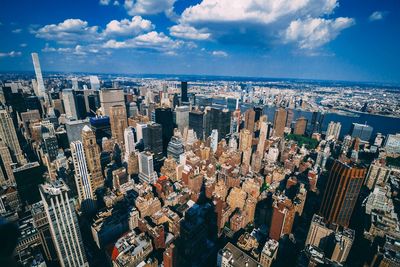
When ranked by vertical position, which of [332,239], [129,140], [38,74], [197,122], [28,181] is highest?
[38,74]

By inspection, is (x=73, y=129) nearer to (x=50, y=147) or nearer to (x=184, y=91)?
(x=50, y=147)

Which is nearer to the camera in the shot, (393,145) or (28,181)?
(28,181)

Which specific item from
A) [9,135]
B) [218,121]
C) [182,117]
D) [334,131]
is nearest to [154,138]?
[182,117]

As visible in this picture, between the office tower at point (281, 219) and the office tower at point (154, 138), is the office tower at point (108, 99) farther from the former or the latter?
the office tower at point (281, 219)

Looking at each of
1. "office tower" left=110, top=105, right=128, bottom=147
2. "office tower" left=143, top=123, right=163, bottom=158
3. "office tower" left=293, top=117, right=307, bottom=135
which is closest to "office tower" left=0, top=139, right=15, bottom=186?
"office tower" left=110, top=105, right=128, bottom=147

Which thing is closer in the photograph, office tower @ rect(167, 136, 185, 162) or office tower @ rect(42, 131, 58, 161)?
office tower @ rect(42, 131, 58, 161)

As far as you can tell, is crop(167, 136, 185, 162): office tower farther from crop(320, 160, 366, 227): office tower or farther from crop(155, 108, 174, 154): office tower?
crop(320, 160, 366, 227): office tower

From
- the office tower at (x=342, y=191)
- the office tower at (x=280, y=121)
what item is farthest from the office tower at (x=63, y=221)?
the office tower at (x=280, y=121)
